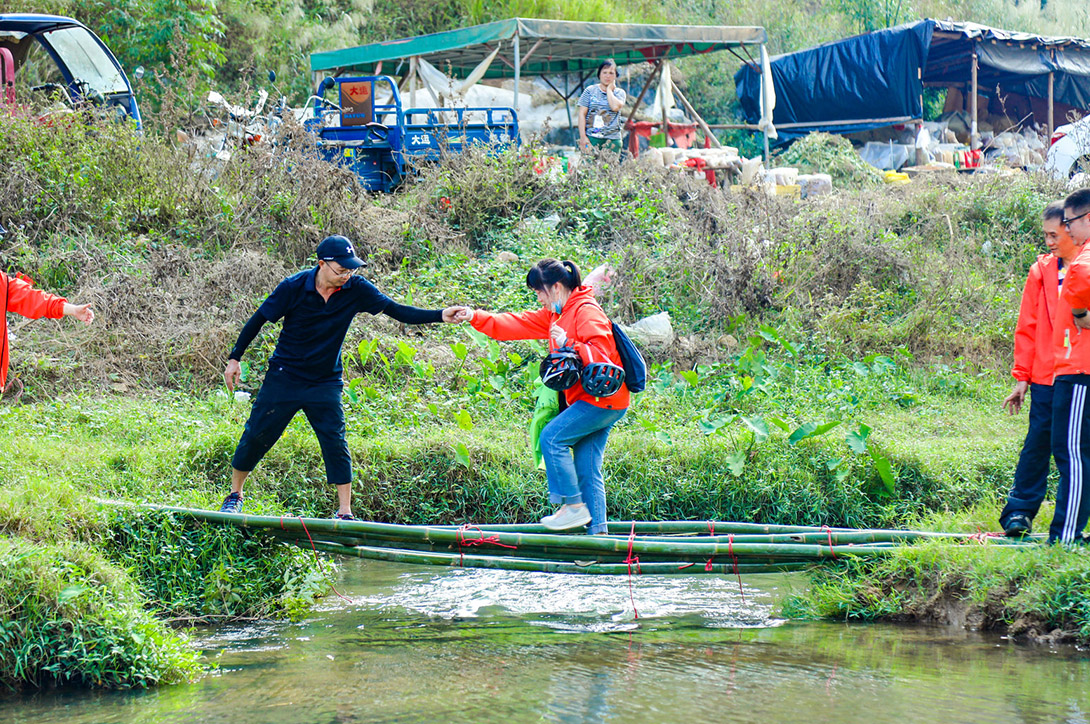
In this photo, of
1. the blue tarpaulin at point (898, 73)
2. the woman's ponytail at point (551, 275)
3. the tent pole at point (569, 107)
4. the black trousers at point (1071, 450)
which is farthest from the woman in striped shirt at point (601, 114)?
the black trousers at point (1071, 450)

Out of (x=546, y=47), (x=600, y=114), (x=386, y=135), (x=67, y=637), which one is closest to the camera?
(x=67, y=637)

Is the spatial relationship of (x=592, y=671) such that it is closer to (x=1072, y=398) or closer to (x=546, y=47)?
(x=1072, y=398)

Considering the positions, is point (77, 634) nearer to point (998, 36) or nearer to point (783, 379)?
point (783, 379)

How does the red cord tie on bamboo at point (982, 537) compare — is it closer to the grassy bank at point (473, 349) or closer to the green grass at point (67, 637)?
the grassy bank at point (473, 349)

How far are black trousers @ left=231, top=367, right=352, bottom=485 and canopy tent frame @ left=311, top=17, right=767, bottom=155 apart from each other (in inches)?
330

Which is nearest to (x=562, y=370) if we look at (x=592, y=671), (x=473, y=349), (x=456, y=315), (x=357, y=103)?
(x=456, y=315)

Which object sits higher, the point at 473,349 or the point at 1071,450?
the point at 1071,450

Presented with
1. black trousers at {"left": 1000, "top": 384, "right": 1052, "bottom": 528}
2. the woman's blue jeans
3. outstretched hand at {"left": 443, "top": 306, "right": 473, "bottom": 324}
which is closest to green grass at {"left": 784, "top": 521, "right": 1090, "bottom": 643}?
black trousers at {"left": 1000, "top": 384, "right": 1052, "bottom": 528}

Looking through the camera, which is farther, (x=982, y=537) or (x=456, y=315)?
(x=456, y=315)

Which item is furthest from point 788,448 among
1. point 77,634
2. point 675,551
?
point 77,634

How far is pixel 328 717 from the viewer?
4.00 meters

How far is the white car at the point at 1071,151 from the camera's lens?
1327cm

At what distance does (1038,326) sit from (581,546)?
2.48 meters

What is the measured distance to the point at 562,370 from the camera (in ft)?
16.0
